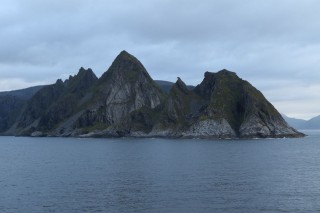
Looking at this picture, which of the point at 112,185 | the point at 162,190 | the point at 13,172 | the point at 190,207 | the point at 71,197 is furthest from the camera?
the point at 13,172

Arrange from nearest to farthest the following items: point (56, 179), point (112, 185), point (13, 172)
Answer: point (112, 185)
point (56, 179)
point (13, 172)

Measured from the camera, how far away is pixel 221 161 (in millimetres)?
109500

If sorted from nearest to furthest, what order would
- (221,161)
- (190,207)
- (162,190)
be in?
(190,207), (162,190), (221,161)

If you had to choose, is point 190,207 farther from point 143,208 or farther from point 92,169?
point 92,169

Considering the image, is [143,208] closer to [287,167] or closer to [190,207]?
[190,207]

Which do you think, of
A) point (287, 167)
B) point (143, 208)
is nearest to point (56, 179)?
point (143, 208)

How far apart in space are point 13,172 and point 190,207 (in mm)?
53552

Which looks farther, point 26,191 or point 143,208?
point 26,191

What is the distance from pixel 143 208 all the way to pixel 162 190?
11.7 meters

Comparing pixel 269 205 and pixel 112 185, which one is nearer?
pixel 269 205

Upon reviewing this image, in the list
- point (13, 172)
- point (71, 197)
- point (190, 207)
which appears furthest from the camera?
point (13, 172)

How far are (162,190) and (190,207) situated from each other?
12264 mm

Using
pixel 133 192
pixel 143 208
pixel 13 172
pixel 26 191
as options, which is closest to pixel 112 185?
pixel 133 192

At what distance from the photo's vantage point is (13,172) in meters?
91.1
